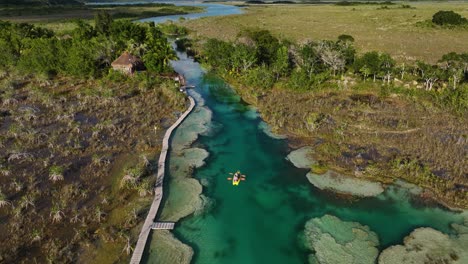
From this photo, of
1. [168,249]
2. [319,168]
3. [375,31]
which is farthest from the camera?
[375,31]

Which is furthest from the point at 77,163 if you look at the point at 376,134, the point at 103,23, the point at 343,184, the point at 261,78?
the point at 103,23

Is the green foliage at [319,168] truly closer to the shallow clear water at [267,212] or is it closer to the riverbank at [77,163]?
the shallow clear water at [267,212]

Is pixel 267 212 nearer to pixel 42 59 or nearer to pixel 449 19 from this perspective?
pixel 42 59

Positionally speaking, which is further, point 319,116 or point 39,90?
point 39,90

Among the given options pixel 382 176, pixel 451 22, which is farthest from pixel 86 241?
pixel 451 22

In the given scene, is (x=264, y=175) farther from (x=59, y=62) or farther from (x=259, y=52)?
(x=59, y=62)

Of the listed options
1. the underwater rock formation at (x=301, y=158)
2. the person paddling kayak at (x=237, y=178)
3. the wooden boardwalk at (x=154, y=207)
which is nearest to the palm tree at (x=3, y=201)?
the wooden boardwalk at (x=154, y=207)
